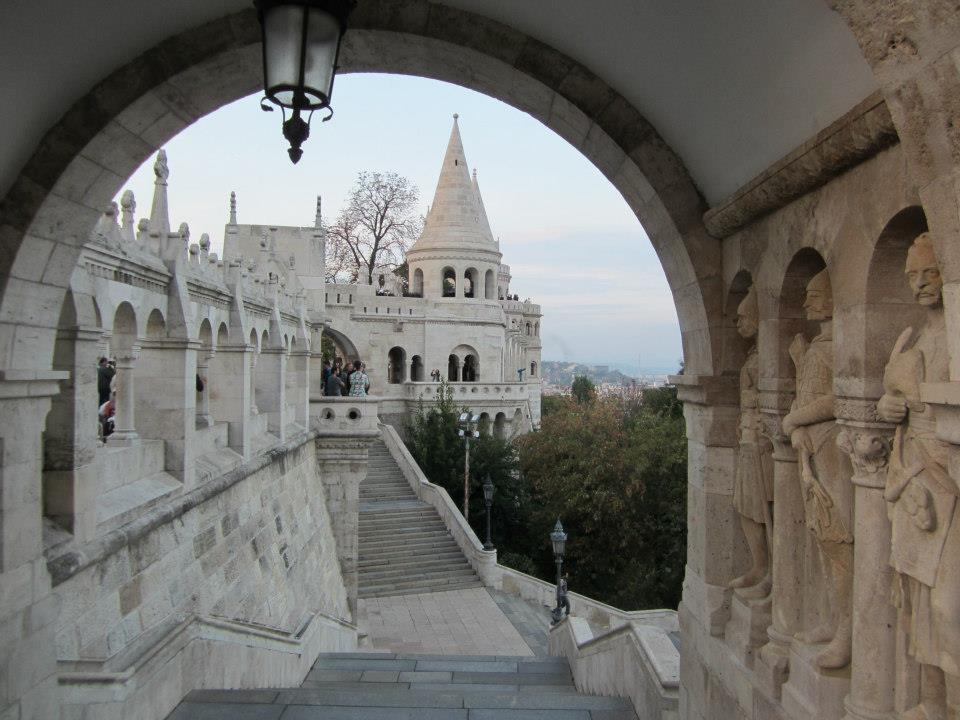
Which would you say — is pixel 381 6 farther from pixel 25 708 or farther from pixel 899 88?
pixel 25 708

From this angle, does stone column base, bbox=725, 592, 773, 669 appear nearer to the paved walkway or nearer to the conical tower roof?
the paved walkway

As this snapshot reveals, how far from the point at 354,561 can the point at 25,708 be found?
487 inches

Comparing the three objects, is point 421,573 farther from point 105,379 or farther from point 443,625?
point 105,379

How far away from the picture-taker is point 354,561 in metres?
16.2

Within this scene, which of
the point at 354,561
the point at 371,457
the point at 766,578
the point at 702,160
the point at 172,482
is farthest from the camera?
the point at 371,457

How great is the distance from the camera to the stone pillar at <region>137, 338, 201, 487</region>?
8359mm

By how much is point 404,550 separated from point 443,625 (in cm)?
403

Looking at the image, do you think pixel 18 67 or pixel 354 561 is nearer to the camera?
pixel 18 67

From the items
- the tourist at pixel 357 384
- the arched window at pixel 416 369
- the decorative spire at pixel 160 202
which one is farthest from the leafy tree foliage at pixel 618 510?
the decorative spire at pixel 160 202

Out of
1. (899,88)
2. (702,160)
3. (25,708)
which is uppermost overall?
(702,160)

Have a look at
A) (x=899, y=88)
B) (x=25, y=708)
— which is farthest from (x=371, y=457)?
(x=899, y=88)

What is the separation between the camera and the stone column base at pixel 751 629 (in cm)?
377

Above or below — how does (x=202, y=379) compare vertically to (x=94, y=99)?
below

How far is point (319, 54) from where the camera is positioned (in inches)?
113
